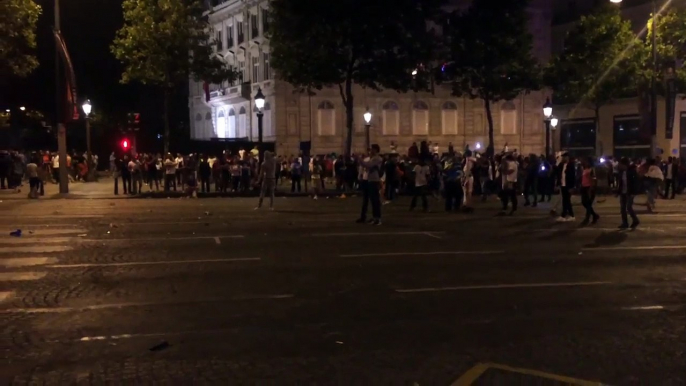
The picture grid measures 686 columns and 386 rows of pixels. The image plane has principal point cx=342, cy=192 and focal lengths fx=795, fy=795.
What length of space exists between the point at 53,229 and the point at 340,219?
6.89 metres

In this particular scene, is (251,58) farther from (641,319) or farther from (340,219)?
(641,319)

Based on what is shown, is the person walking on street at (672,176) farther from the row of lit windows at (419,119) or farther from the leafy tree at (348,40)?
the row of lit windows at (419,119)

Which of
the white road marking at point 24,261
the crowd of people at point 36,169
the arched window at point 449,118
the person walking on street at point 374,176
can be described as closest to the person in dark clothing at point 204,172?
the crowd of people at point 36,169

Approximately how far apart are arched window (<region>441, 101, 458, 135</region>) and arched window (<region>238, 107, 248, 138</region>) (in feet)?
51.5

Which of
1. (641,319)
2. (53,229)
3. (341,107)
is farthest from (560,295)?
(341,107)

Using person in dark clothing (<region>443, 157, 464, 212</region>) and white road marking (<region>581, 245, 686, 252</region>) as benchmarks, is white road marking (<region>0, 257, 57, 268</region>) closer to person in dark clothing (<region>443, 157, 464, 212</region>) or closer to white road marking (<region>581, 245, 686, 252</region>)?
white road marking (<region>581, 245, 686, 252</region>)

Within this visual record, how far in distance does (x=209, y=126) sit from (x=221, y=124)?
3.68 metres

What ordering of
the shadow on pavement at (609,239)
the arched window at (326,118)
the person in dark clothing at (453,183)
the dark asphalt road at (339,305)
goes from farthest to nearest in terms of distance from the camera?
the arched window at (326,118) < the person in dark clothing at (453,183) < the shadow on pavement at (609,239) < the dark asphalt road at (339,305)

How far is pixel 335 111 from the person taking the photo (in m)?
60.2

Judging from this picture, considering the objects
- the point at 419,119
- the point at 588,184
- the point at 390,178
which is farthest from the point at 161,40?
the point at 588,184

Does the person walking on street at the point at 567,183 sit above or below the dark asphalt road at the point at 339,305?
above

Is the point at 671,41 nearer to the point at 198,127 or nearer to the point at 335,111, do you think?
the point at 335,111

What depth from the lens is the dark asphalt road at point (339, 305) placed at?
6848 mm

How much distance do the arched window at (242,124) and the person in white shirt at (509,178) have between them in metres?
42.8
